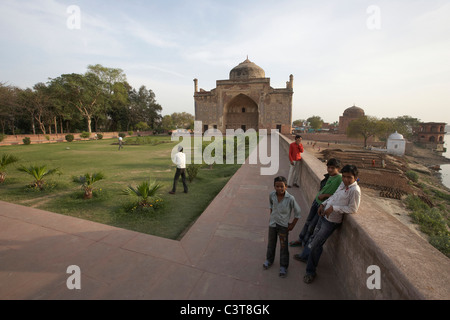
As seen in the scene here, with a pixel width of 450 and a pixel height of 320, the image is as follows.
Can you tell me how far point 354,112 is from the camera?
154ft

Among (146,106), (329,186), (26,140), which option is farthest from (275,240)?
(146,106)

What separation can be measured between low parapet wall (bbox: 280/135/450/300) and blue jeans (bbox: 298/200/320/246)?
0.30 metres

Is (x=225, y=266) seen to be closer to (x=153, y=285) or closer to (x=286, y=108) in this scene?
(x=153, y=285)

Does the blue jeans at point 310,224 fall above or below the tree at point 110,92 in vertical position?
below

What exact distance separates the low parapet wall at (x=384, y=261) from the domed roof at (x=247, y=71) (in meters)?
35.8

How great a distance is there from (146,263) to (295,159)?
407cm

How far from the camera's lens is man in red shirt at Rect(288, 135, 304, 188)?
206 inches

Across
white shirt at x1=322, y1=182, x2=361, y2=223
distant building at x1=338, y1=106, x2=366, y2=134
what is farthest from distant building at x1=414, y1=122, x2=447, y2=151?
white shirt at x1=322, y1=182, x2=361, y2=223

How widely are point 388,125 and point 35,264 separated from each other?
40.9 metres

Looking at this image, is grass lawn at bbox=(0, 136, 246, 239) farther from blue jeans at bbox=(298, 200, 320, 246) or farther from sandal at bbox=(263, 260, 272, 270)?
blue jeans at bbox=(298, 200, 320, 246)

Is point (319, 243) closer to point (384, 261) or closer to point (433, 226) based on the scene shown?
point (384, 261)

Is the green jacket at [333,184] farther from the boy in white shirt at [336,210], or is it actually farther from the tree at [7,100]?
the tree at [7,100]

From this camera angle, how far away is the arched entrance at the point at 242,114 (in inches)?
1447

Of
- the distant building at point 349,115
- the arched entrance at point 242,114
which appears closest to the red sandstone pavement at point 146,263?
the arched entrance at point 242,114
